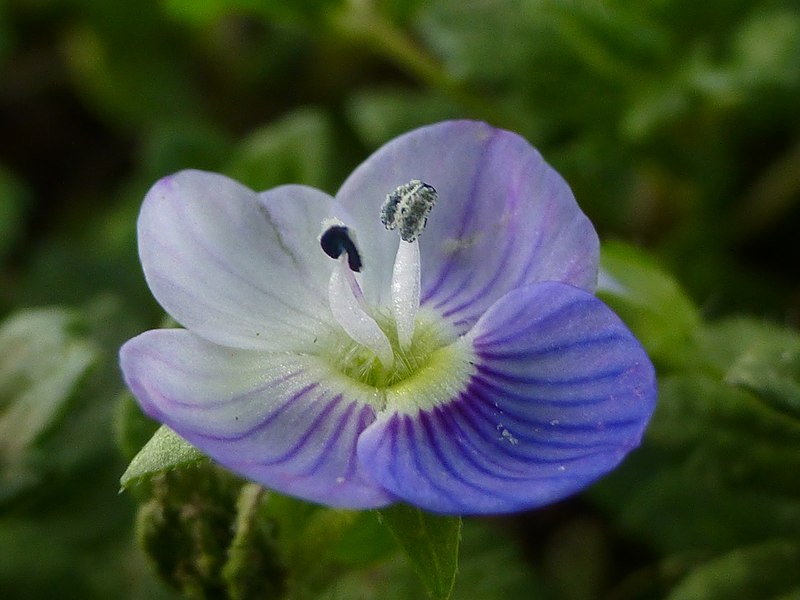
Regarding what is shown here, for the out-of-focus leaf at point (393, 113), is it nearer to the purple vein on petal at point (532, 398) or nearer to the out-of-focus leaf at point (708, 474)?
the out-of-focus leaf at point (708, 474)

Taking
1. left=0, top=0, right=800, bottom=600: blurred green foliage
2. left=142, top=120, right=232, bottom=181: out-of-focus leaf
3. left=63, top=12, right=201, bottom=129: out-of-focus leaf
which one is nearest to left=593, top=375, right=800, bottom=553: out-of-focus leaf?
left=0, top=0, right=800, bottom=600: blurred green foliage

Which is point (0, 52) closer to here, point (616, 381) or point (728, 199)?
point (728, 199)

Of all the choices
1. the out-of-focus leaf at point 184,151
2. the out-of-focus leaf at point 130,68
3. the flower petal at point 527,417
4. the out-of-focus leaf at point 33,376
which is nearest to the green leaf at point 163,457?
the flower petal at point 527,417

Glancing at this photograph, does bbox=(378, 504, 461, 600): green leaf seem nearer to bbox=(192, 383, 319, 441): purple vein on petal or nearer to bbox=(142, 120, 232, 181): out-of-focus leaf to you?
bbox=(192, 383, 319, 441): purple vein on petal

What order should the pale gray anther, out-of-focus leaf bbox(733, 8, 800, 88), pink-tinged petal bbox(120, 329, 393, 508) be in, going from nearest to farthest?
pink-tinged petal bbox(120, 329, 393, 508) → the pale gray anther → out-of-focus leaf bbox(733, 8, 800, 88)

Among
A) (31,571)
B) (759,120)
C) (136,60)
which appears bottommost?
(31,571)

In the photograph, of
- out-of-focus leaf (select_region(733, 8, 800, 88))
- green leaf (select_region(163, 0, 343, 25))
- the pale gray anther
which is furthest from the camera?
green leaf (select_region(163, 0, 343, 25))

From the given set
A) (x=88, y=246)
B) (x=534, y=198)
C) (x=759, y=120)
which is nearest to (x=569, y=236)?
(x=534, y=198)
